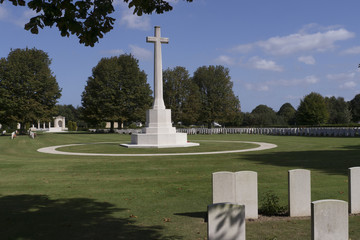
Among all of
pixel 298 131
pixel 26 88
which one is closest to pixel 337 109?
pixel 298 131

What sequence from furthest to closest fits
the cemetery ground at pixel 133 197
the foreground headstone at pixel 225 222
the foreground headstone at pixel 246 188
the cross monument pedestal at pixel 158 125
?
the cross monument pedestal at pixel 158 125, the foreground headstone at pixel 246 188, the cemetery ground at pixel 133 197, the foreground headstone at pixel 225 222

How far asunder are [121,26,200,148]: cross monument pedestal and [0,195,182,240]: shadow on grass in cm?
1386

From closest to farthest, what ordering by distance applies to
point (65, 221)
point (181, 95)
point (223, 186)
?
point (223, 186)
point (65, 221)
point (181, 95)

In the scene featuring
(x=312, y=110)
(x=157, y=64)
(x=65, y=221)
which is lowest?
(x=65, y=221)

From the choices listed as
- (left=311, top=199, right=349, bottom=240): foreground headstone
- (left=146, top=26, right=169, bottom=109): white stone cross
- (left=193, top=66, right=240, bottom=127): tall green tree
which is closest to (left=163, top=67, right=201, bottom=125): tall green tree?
(left=193, top=66, right=240, bottom=127): tall green tree

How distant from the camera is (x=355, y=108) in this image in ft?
220

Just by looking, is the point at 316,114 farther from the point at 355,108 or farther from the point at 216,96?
the point at 216,96

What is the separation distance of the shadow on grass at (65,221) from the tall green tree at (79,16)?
3023 millimetres

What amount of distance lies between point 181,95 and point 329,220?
48998mm

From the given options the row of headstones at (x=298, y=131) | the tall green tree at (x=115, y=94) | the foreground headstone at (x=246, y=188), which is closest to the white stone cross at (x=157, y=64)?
the foreground headstone at (x=246, y=188)

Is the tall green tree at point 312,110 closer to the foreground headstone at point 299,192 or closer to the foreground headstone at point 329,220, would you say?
the foreground headstone at point 299,192

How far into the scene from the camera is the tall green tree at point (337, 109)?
194 ft

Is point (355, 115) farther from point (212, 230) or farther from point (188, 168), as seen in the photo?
point (212, 230)

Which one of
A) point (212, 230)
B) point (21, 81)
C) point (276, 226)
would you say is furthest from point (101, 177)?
point (21, 81)
